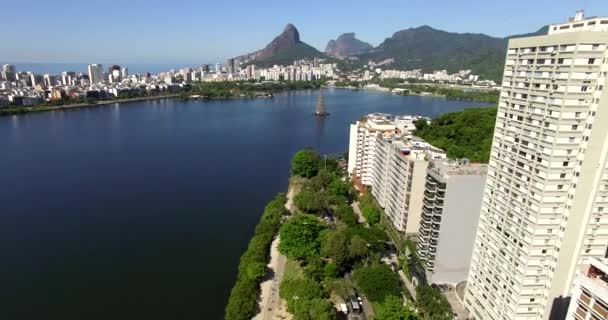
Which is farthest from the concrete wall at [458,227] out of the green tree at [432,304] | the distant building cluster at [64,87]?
the distant building cluster at [64,87]

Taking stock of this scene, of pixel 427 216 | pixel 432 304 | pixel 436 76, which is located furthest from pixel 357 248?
pixel 436 76

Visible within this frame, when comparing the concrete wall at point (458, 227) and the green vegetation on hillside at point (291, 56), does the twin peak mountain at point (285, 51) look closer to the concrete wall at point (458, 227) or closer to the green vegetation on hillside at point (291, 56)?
the green vegetation on hillside at point (291, 56)

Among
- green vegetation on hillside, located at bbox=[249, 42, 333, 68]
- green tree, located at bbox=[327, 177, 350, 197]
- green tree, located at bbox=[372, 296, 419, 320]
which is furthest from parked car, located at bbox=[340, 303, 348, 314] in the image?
green vegetation on hillside, located at bbox=[249, 42, 333, 68]

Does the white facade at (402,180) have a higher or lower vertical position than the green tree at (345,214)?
higher

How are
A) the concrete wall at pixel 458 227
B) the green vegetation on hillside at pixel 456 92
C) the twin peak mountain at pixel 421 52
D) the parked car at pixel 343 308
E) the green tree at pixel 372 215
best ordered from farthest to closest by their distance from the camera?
1. the twin peak mountain at pixel 421 52
2. the green vegetation on hillside at pixel 456 92
3. the green tree at pixel 372 215
4. the concrete wall at pixel 458 227
5. the parked car at pixel 343 308

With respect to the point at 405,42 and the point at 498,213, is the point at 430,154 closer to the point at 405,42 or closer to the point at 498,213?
the point at 498,213

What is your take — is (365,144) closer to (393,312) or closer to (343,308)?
(343,308)

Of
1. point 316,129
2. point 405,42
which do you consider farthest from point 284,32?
point 316,129

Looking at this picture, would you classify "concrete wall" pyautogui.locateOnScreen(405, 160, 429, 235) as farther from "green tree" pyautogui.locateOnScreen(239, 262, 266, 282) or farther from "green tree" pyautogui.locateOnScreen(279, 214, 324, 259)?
"green tree" pyautogui.locateOnScreen(239, 262, 266, 282)
